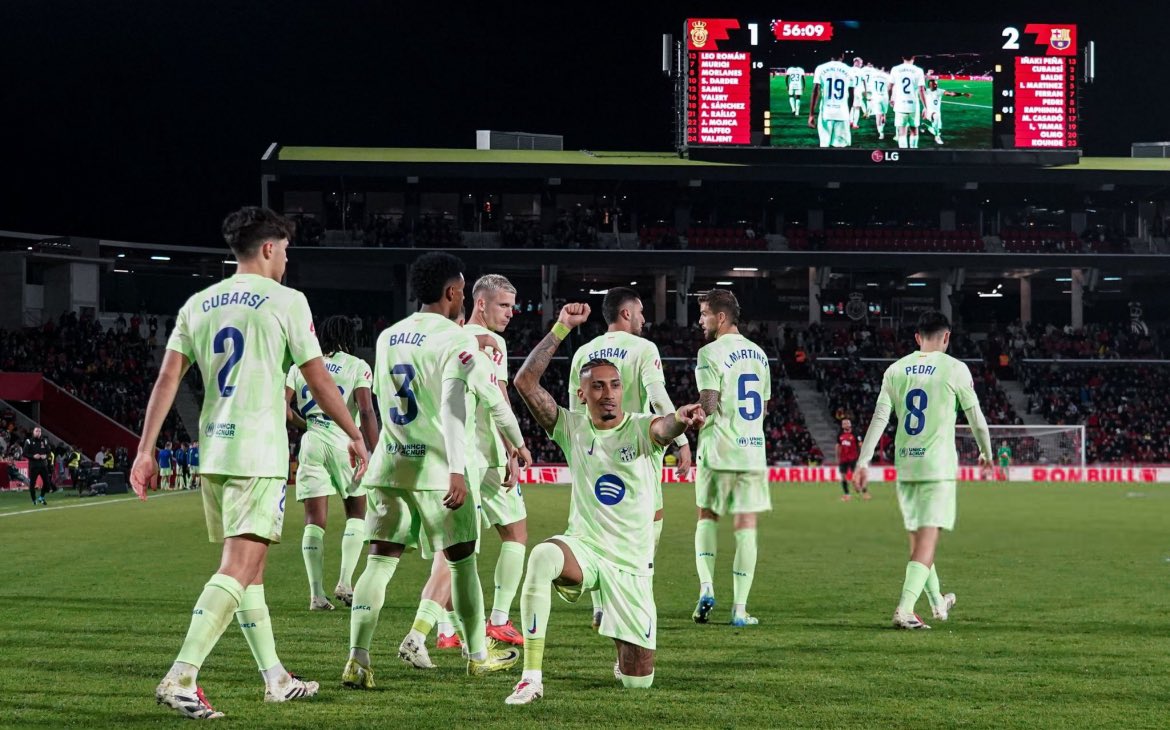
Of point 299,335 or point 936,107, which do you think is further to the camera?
point 936,107

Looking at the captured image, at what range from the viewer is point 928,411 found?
1077 cm

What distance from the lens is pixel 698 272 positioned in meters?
60.2

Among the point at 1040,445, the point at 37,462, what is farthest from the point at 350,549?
the point at 1040,445

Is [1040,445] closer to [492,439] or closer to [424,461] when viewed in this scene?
[492,439]

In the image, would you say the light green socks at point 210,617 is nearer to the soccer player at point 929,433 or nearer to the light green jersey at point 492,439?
the light green jersey at point 492,439

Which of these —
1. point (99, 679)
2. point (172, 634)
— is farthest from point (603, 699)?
point (172, 634)

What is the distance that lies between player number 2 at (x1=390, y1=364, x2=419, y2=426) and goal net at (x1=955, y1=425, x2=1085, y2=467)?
41188 mm

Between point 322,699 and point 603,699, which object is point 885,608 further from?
point 322,699

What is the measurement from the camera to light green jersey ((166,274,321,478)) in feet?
21.5

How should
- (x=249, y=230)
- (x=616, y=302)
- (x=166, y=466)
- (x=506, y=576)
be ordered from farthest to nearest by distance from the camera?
1. (x=166, y=466)
2. (x=616, y=302)
3. (x=506, y=576)
4. (x=249, y=230)

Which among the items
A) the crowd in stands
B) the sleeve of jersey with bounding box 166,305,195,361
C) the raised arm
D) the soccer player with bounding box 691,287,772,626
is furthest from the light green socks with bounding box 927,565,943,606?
the crowd in stands

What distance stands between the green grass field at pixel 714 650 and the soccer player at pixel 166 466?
21.3 metres

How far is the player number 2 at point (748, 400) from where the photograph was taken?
10930mm

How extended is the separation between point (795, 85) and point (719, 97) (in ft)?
9.77
